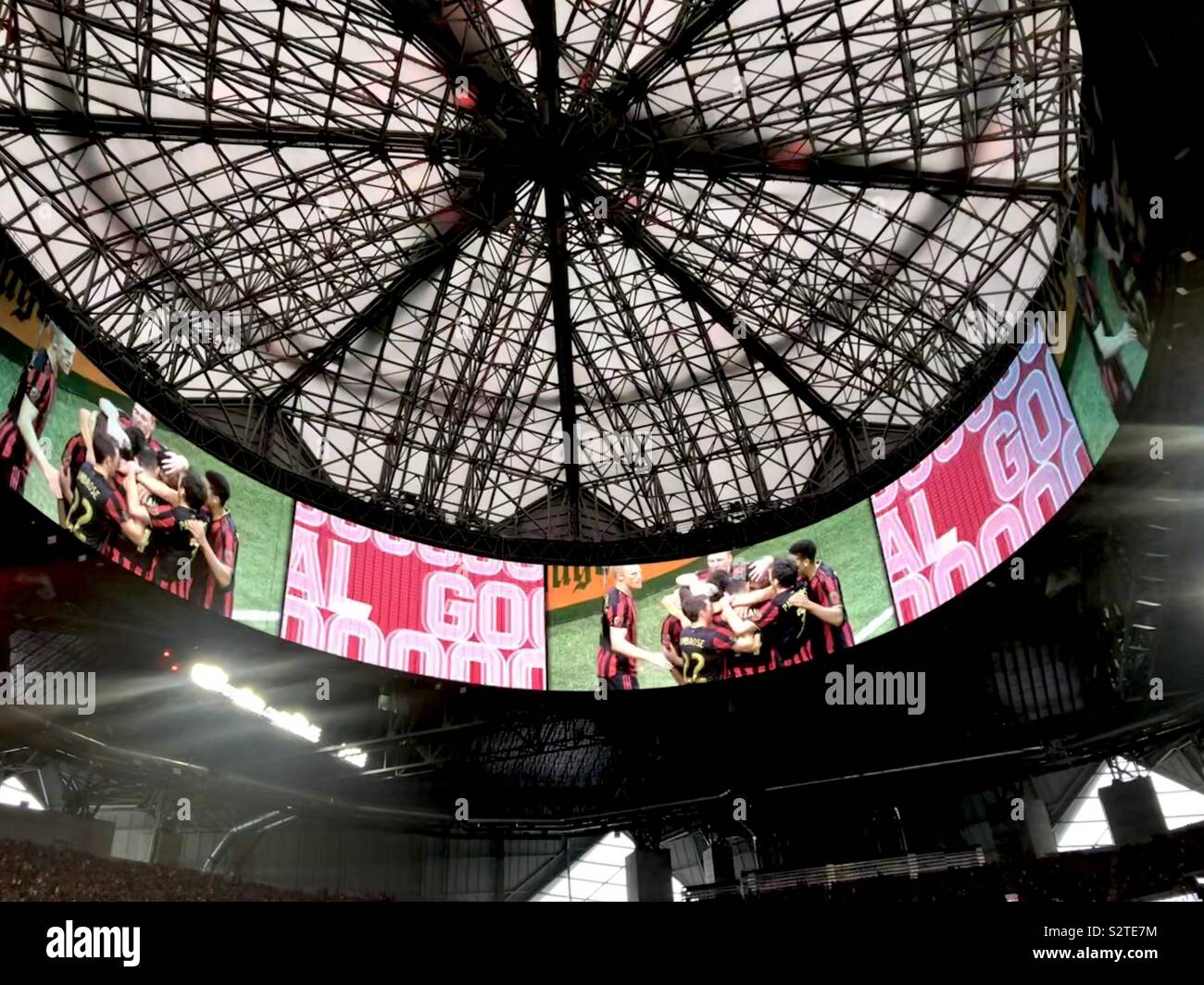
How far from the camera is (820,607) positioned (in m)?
31.1

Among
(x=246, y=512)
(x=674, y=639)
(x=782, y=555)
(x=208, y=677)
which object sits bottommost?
(x=208, y=677)

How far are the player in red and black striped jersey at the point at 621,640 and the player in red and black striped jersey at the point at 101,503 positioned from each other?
15.6 meters

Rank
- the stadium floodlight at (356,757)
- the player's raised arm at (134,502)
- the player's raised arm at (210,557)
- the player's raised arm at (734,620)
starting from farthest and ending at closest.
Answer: the stadium floodlight at (356,757)
the player's raised arm at (734,620)
the player's raised arm at (210,557)
the player's raised arm at (134,502)

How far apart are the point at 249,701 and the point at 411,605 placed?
5.92 meters

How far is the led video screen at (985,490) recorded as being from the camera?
2327 centimetres

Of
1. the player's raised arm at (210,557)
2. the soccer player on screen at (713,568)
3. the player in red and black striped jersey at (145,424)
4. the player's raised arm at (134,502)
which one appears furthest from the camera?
the soccer player on screen at (713,568)

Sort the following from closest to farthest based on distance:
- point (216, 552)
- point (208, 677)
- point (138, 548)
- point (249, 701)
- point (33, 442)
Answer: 1. point (33, 442)
2. point (138, 548)
3. point (216, 552)
4. point (208, 677)
5. point (249, 701)

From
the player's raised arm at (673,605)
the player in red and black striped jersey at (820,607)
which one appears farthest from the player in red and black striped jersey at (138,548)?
the player in red and black striped jersey at (820,607)

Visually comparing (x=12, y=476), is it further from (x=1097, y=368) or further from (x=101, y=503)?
(x=1097, y=368)

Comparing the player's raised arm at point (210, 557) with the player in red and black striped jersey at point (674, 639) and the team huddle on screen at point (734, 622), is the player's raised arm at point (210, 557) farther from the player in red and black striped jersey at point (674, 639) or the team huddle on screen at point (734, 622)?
the player in red and black striped jersey at point (674, 639)

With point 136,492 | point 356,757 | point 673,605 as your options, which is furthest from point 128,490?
point 673,605

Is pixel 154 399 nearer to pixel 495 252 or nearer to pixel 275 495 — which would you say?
pixel 275 495

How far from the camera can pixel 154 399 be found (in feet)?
90.5
